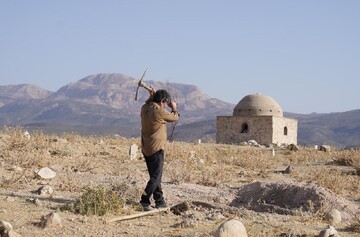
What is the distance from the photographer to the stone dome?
3646cm

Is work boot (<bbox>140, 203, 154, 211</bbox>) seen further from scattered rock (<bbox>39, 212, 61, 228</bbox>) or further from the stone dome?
the stone dome

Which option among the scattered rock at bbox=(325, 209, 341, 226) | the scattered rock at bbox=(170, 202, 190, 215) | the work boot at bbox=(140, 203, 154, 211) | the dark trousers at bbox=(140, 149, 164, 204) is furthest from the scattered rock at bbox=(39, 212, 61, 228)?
the scattered rock at bbox=(325, 209, 341, 226)

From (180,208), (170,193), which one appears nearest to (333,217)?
(180,208)

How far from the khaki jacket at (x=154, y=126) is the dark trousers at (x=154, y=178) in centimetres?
9

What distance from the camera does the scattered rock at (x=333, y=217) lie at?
774 centimetres

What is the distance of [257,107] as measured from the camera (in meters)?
36.6

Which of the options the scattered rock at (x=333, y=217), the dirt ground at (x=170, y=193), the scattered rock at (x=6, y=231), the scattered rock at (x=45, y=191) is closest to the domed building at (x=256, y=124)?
the dirt ground at (x=170, y=193)

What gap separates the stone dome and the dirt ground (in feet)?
65.9

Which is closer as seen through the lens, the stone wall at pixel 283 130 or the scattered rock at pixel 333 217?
the scattered rock at pixel 333 217

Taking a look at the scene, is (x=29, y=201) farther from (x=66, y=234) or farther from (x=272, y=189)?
(x=272, y=189)

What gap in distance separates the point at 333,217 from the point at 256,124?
89.5ft

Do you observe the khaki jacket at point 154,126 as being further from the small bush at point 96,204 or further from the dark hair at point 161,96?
the small bush at point 96,204

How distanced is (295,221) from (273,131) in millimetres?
27384

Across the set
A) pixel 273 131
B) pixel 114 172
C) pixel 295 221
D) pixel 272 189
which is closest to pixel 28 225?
pixel 295 221
